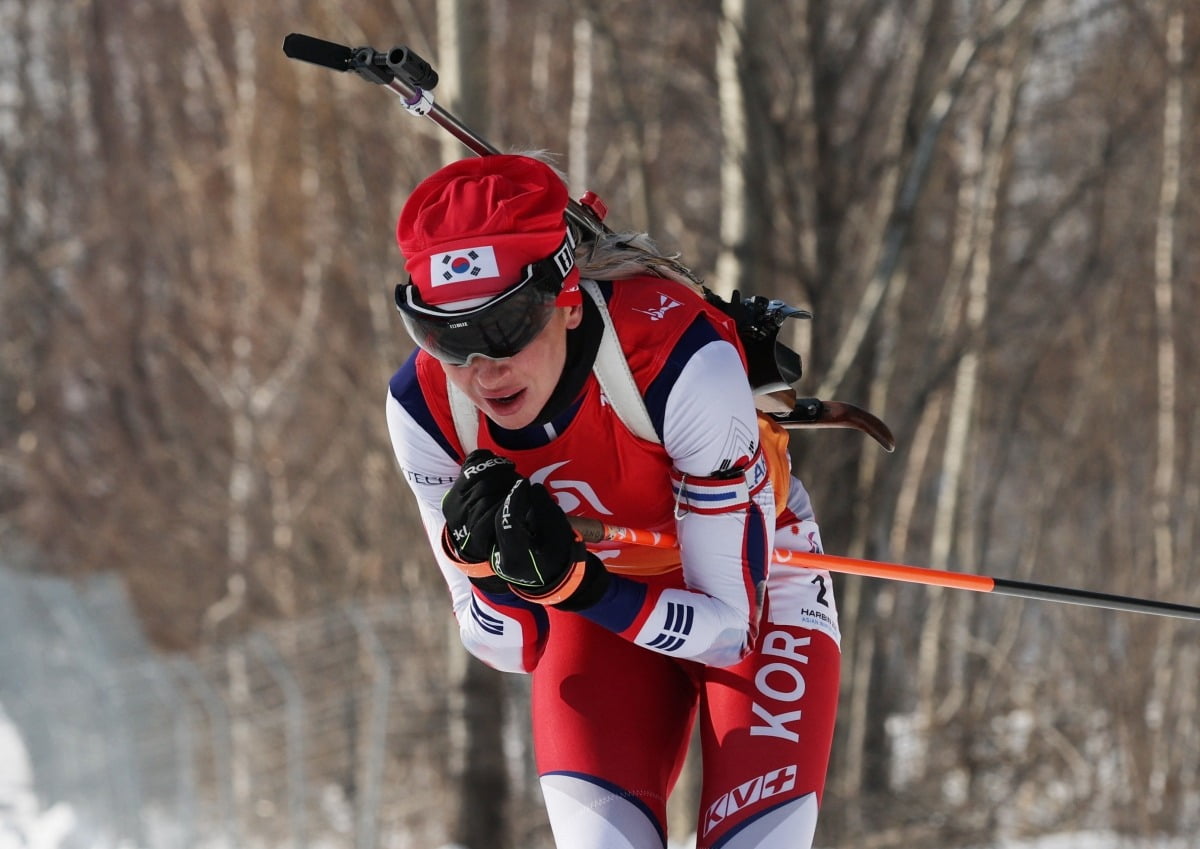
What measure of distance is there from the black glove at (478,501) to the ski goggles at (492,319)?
20cm

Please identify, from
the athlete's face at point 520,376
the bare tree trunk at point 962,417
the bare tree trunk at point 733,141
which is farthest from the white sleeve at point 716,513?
the bare tree trunk at point 962,417

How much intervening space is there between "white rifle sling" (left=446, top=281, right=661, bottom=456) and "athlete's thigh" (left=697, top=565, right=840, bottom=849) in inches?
23.8

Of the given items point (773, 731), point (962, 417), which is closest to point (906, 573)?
point (773, 731)

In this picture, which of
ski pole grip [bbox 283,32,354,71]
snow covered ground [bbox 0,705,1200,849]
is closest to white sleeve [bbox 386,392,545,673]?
A: ski pole grip [bbox 283,32,354,71]

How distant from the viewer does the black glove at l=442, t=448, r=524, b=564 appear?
266 cm

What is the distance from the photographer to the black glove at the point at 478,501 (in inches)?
105

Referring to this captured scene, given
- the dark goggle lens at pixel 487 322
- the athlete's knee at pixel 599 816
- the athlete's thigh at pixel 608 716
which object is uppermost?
the dark goggle lens at pixel 487 322

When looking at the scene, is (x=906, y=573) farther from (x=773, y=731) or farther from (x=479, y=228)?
(x=479, y=228)

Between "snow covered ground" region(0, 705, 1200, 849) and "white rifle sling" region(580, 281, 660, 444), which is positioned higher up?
"white rifle sling" region(580, 281, 660, 444)

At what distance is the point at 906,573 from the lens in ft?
11.1

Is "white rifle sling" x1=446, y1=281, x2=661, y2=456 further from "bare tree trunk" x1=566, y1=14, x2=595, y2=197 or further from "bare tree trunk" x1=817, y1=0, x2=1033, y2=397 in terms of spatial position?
"bare tree trunk" x1=566, y1=14, x2=595, y2=197

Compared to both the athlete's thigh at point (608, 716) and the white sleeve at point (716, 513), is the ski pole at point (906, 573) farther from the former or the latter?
the athlete's thigh at point (608, 716)

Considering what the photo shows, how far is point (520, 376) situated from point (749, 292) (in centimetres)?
412

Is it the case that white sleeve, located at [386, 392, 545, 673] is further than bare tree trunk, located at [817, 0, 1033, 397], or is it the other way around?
bare tree trunk, located at [817, 0, 1033, 397]
